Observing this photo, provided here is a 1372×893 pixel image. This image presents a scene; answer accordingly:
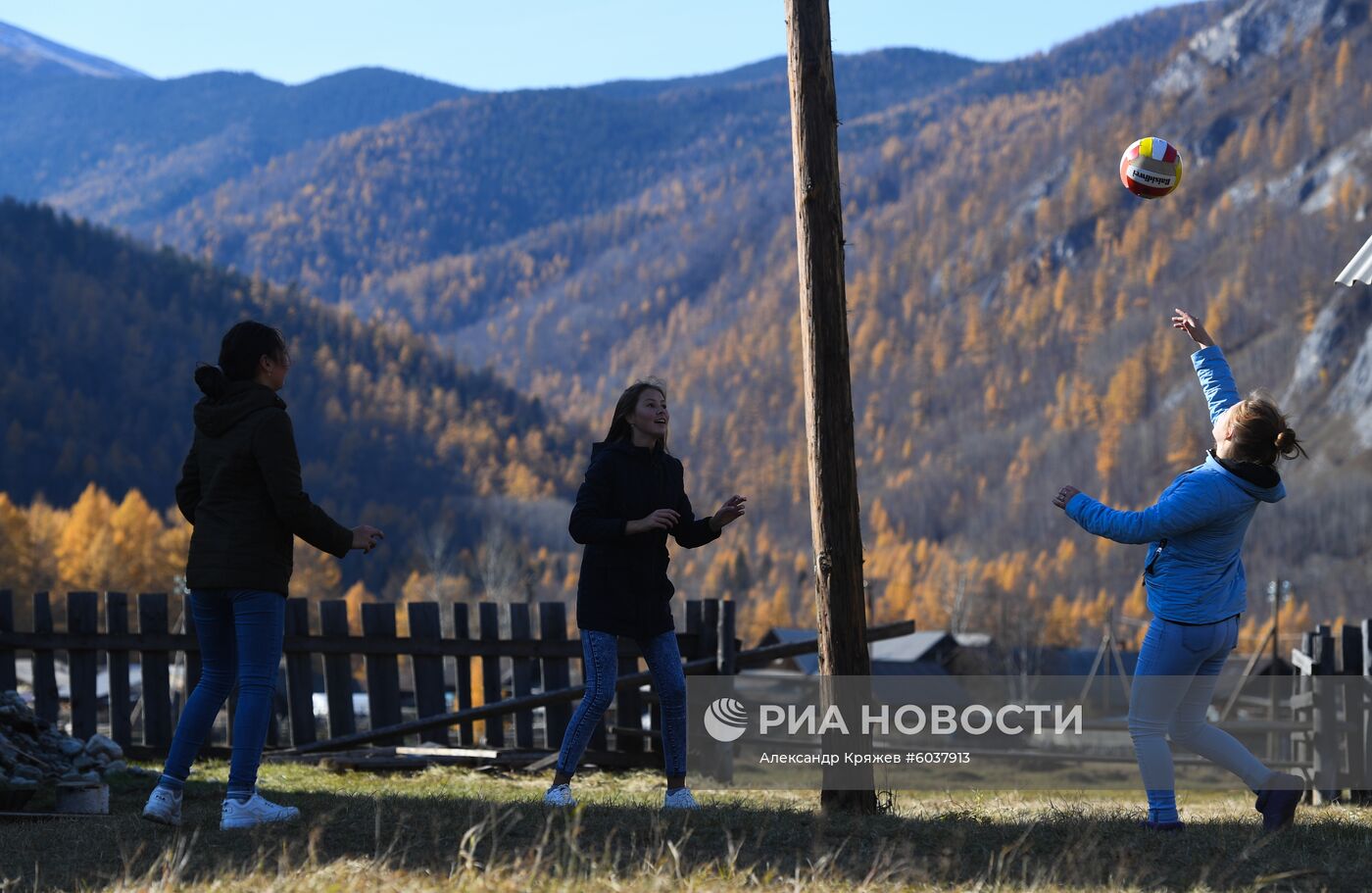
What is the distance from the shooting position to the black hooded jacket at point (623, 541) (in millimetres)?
6871

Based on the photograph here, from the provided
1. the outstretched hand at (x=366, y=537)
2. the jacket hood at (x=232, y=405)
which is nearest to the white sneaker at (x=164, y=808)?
the outstretched hand at (x=366, y=537)

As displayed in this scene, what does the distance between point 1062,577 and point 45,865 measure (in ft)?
498

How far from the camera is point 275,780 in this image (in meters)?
9.80

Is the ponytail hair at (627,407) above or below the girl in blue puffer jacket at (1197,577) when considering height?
above

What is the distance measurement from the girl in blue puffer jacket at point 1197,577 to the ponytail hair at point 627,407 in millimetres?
1937

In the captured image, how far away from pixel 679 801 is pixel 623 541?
126cm

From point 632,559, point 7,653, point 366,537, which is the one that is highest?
point 366,537

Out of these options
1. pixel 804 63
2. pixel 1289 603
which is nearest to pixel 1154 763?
pixel 804 63

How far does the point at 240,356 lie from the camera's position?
21.1 feet

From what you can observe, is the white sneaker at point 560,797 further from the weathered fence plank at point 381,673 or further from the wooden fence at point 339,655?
the weathered fence plank at point 381,673

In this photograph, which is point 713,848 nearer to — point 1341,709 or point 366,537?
point 366,537

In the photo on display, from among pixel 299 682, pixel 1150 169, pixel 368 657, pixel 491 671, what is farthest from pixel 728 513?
pixel 299 682

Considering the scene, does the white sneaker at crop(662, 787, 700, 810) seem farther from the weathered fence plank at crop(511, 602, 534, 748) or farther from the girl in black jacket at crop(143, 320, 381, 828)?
the weathered fence plank at crop(511, 602, 534, 748)

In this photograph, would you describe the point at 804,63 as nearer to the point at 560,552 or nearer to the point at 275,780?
the point at 275,780
